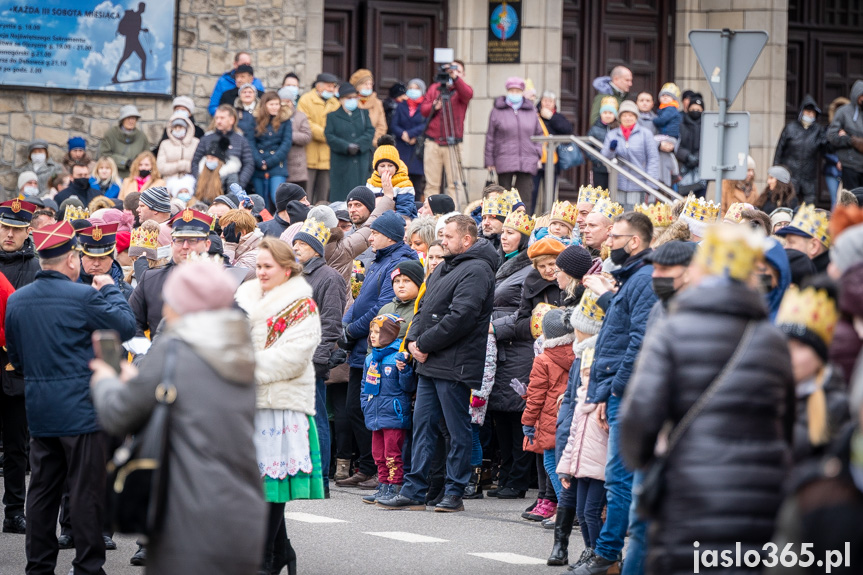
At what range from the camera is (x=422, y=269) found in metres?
11.5

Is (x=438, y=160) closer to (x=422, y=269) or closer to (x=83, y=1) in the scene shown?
(x=83, y=1)

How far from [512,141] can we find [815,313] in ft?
45.0

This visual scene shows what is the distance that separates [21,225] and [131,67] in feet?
32.8

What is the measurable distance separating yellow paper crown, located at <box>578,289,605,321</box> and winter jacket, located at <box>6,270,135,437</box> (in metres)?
2.79

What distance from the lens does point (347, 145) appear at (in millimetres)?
18500

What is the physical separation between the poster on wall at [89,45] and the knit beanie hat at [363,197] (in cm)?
808

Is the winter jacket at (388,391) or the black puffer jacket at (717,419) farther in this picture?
the winter jacket at (388,391)

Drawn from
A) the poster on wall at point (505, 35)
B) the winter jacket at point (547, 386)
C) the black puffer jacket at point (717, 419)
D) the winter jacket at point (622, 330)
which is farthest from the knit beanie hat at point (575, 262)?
the poster on wall at point (505, 35)

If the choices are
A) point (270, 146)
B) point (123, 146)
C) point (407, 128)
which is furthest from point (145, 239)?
point (123, 146)

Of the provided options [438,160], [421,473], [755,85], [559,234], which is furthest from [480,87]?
[421,473]

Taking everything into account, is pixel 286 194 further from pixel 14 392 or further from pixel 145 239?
pixel 14 392

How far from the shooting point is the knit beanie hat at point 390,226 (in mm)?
11781

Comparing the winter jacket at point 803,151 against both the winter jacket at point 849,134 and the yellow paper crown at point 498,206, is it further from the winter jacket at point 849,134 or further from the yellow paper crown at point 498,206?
the yellow paper crown at point 498,206

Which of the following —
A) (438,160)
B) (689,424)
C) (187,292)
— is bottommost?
(689,424)
